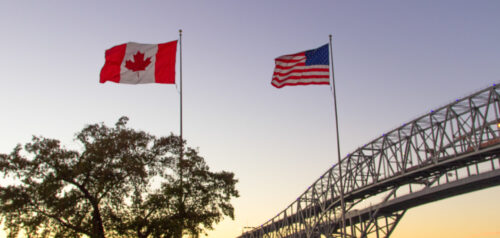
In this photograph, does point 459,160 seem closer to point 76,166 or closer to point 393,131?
point 393,131

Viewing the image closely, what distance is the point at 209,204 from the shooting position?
37.0 meters

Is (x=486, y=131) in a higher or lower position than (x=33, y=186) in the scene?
higher

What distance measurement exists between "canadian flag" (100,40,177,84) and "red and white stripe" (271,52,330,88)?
8.07 meters

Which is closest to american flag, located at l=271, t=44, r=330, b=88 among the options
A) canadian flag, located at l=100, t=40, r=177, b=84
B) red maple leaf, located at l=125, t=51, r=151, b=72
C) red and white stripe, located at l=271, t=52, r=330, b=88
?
red and white stripe, located at l=271, t=52, r=330, b=88

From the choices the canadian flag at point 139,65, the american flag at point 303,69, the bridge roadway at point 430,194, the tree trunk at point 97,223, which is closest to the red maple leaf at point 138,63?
the canadian flag at point 139,65

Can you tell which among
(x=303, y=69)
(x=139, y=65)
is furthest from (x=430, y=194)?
(x=139, y=65)

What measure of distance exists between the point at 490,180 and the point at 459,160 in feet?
15.2

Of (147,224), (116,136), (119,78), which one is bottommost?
(147,224)

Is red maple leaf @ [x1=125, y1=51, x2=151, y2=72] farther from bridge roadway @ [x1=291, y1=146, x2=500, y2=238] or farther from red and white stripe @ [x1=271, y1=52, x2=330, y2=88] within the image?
bridge roadway @ [x1=291, y1=146, x2=500, y2=238]

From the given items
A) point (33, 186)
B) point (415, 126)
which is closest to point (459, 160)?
point (415, 126)

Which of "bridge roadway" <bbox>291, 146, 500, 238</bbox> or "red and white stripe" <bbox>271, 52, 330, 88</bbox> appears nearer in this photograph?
"red and white stripe" <bbox>271, 52, 330, 88</bbox>

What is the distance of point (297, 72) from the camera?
3738cm

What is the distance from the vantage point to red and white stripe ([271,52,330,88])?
122 ft

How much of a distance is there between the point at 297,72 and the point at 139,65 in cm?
1124
